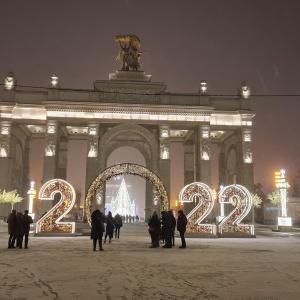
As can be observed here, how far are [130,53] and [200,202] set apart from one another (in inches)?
1355

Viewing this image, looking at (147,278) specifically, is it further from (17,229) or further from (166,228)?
(17,229)

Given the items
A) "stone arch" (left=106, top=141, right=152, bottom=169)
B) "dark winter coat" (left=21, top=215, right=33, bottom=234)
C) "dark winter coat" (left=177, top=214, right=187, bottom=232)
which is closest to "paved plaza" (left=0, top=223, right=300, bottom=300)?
"dark winter coat" (left=21, top=215, right=33, bottom=234)

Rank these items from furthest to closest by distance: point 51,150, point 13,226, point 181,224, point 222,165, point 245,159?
point 222,165 < point 245,159 < point 51,150 < point 181,224 < point 13,226

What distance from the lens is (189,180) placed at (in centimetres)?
5453

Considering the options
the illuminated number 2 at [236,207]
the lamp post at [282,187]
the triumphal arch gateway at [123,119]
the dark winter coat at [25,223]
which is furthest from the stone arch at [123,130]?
the dark winter coat at [25,223]

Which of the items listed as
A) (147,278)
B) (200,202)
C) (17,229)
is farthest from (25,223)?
(200,202)

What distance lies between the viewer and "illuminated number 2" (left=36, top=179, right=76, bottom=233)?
73.2 ft

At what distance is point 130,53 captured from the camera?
2056 inches

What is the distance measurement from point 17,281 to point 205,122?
41.0m

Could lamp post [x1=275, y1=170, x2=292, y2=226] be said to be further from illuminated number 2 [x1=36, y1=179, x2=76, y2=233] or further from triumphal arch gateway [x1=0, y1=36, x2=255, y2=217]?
illuminated number 2 [x1=36, y1=179, x2=76, y2=233]

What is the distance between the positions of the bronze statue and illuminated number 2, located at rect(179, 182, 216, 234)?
32.3 m

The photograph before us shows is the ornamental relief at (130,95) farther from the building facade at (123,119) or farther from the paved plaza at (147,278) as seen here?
the paved plaza at (147,278)

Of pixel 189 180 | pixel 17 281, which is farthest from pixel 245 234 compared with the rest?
pixel 189 180

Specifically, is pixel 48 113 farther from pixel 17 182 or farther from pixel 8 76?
pixel 17 182
